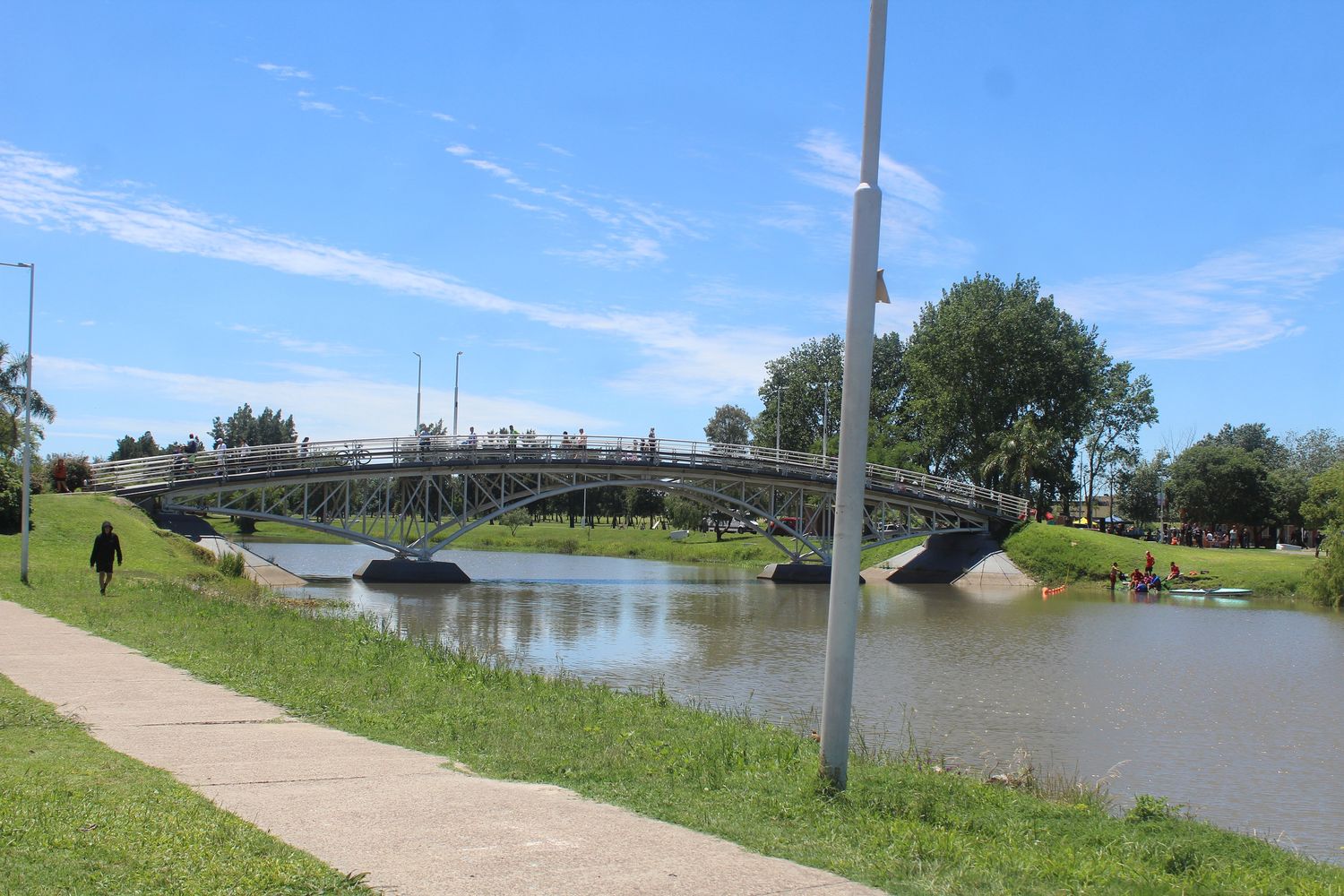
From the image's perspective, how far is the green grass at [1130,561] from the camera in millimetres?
50375

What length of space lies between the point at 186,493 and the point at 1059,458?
5853cm

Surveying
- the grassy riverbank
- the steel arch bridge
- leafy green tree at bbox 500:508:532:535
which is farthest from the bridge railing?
leafy green tree at bbox 500:508:532:535

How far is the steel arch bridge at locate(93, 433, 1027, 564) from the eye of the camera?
142 ft

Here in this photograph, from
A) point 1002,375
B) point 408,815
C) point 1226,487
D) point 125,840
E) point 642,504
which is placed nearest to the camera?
point 125,840

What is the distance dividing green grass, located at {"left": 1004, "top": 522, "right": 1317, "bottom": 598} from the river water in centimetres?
619

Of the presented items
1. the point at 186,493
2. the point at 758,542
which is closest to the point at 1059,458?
the point at 758,542

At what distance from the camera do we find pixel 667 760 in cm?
955

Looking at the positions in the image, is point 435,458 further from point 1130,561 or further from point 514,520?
point 514,520

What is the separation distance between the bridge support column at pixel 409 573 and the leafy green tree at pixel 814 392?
49418mm

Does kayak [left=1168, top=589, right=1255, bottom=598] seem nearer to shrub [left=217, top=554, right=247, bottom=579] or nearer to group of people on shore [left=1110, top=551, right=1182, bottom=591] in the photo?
group of people on shore [left=1110, top=551, right=1182, bottom=591]

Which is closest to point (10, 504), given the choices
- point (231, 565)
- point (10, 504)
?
point (10, 504)

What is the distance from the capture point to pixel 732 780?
8.78 m

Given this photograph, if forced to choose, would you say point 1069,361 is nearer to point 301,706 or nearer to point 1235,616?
point 1235,616

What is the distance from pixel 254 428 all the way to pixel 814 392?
59.7 metres
